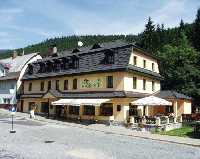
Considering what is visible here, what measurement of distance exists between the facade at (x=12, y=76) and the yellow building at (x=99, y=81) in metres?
5.72

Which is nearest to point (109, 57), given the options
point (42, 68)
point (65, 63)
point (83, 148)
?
point (65, 63)

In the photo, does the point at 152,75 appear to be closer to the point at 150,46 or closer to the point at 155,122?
the point at 155,122

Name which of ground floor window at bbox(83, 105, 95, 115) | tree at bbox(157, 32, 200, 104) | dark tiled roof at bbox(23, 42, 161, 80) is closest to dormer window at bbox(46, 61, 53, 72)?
dark tiled roof at bbox(23, 42, 161, 80)

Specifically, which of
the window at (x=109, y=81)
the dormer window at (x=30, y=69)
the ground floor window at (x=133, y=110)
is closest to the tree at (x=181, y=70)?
the ground floor window at (x=133, y=110)

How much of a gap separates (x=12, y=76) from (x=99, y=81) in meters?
23.0

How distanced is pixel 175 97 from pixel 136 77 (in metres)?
5.45

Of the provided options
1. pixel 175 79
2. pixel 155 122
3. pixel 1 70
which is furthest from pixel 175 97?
pixel 1 70

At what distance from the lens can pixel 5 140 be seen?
76.8ft

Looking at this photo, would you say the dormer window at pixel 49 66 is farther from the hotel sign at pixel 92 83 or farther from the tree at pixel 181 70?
the tree at pixel 181 70

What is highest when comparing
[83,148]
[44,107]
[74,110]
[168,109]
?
[44,107]

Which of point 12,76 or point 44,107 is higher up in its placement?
point 12,76

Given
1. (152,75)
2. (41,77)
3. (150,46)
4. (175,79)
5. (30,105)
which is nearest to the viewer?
(152,75)

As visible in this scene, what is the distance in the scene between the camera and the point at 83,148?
20688 millimetres

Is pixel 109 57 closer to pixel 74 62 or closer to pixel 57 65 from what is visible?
pixel 74 62
